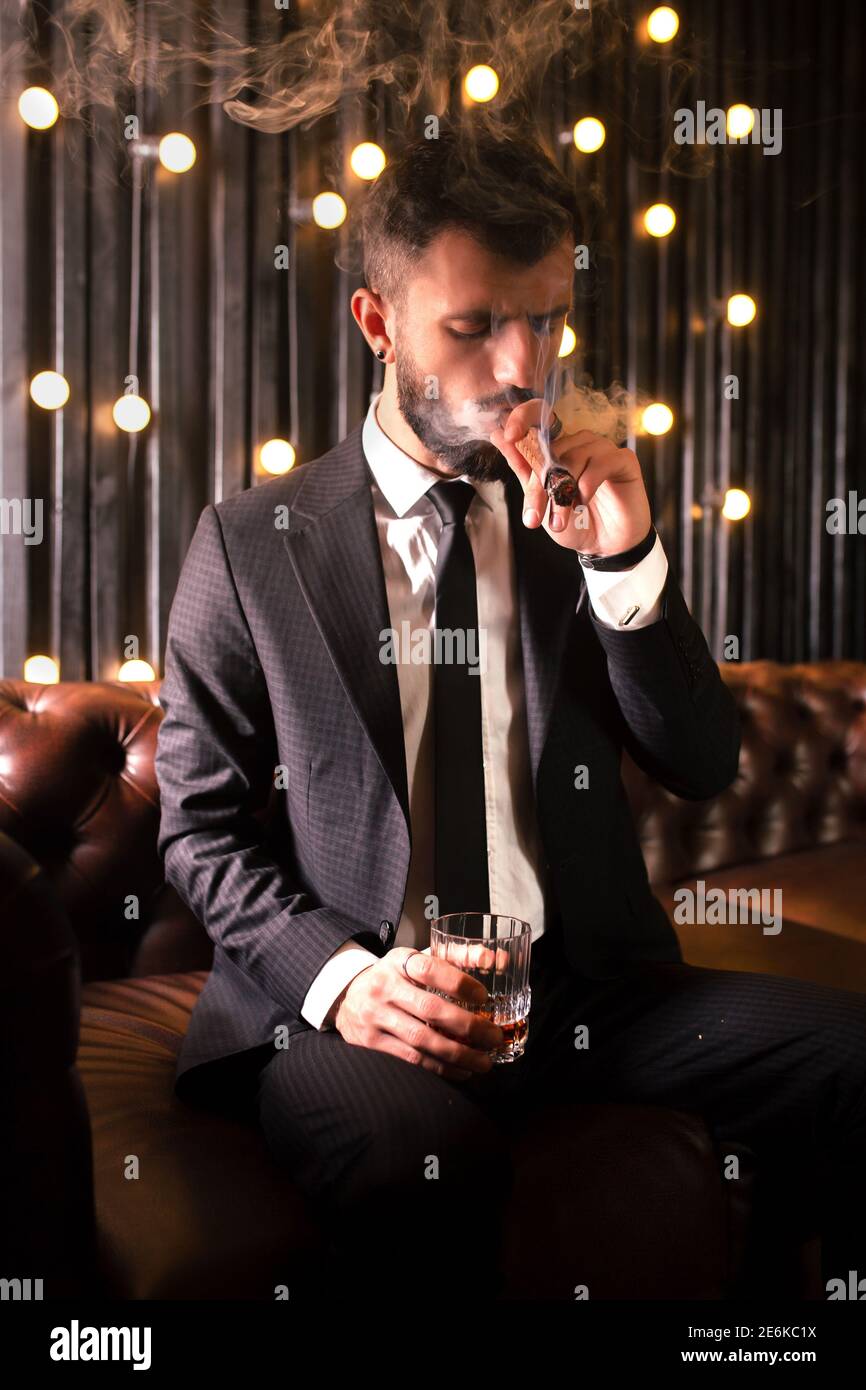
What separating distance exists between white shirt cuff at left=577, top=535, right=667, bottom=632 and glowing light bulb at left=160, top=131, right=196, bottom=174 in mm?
1515

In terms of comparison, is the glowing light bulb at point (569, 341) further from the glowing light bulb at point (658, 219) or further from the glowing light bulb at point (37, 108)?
the glowing light bulb at point (37, 108)

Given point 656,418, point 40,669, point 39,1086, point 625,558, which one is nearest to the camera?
point 39,1086

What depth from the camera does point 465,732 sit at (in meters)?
1.57

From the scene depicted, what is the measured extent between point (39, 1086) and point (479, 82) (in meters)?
2.52

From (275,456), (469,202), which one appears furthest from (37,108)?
(469,202)

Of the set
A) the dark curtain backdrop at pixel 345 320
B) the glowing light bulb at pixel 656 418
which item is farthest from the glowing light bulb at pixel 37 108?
the glowing light bulb at pixel 656 418

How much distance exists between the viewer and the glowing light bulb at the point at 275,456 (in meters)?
2.53

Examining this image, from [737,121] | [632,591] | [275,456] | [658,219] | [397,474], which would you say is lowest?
[632,591]

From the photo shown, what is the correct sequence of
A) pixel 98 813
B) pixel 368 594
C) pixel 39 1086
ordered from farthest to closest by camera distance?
1. pixel 98 813
2. pixel 368 594
3. pixel 39 1086

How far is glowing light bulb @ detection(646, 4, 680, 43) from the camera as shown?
3.06m

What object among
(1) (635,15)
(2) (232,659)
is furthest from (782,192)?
(2) (232,659)

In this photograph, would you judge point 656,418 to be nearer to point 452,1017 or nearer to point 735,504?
point 735,504

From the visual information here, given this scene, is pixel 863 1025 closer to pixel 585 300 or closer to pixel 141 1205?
pixel 141 1205

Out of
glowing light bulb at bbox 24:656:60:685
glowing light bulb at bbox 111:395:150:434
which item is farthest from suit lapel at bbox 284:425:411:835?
glowing light bulb at bbox 24:656:60:685
